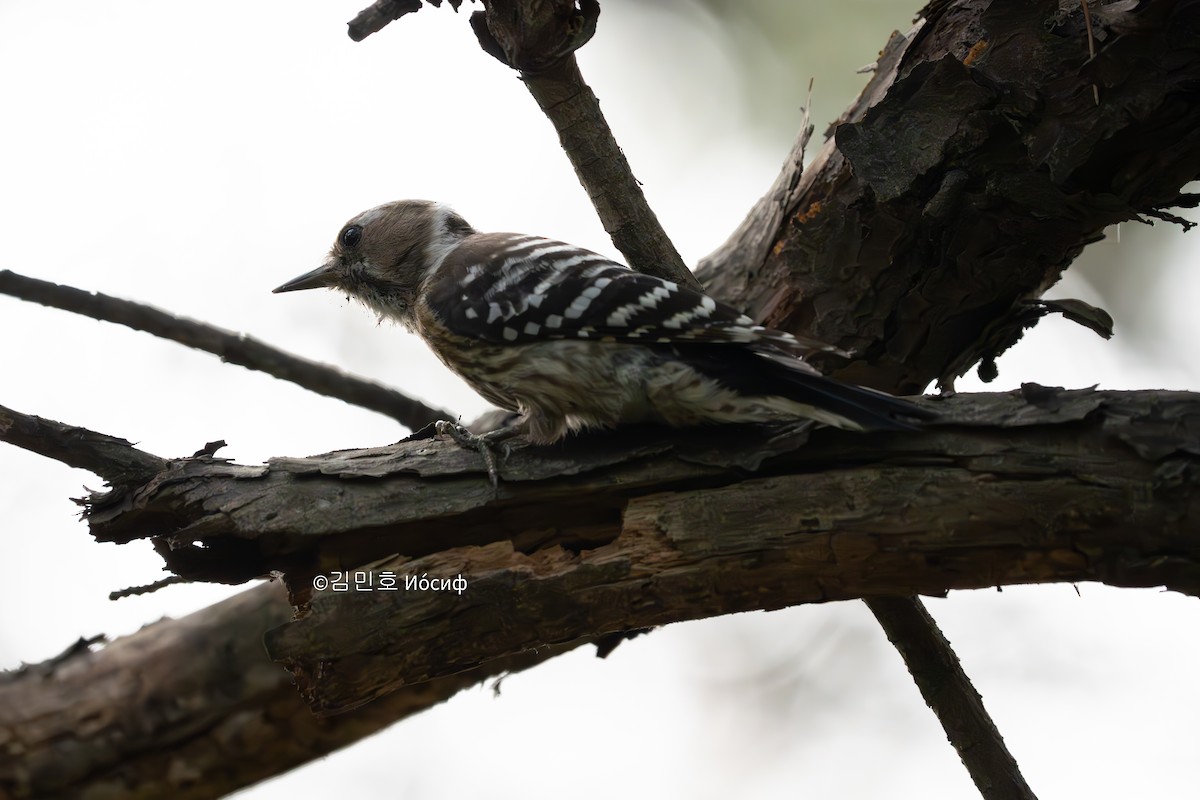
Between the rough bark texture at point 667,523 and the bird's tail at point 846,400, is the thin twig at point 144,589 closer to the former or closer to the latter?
the rough bark texture at point 667,523

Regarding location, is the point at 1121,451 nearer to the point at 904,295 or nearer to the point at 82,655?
the point at 904,295

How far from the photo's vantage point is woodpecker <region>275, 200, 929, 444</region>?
230 centimetres

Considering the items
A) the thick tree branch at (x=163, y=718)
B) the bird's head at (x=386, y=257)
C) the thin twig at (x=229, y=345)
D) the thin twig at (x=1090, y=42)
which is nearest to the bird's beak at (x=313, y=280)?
the bird's head at (x=386, y=257)

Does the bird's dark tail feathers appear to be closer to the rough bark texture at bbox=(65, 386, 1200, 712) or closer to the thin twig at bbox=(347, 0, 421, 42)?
the rough bark texture at bbox=(65, 386, 1200, 712)

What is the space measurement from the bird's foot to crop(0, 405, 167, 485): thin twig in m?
Answer: 0.71

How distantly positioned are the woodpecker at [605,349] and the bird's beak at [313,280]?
60cm

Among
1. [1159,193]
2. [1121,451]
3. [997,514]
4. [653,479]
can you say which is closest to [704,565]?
[653,479]

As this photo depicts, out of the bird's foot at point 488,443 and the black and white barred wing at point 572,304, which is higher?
the black and white barred wing at point 572,304

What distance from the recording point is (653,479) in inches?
90.6

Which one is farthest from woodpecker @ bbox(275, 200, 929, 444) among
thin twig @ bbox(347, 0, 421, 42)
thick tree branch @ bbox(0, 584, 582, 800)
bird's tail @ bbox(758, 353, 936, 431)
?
thick tree branch @ bbox(0, 584, 582, 800)

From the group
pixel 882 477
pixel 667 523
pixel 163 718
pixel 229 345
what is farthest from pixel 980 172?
pixel 163 718

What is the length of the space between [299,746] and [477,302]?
1.70 metres

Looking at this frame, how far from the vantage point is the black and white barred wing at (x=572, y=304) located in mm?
2410

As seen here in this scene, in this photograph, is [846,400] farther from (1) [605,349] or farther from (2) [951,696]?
(2) [951,696]
